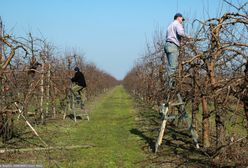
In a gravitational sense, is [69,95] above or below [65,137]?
above

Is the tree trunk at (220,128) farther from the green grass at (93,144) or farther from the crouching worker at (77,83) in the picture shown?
the crouching worker at (77,83)

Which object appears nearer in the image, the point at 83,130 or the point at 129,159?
the point at 129,159

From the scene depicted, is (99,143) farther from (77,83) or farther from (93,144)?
(77,83)

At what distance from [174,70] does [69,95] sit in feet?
24.8

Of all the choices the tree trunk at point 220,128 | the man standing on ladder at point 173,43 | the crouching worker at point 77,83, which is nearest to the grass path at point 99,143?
the tree trunk at point 220,128

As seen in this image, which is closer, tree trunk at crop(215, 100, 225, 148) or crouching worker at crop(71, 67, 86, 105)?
tree trunk at crop(215, 100, 225, 148)

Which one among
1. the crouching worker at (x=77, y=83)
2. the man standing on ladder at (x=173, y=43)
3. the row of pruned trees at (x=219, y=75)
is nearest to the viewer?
the row of pruned trees at (x=219, y=75)

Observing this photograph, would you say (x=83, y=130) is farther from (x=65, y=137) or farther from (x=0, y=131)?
(x=0, y=131)

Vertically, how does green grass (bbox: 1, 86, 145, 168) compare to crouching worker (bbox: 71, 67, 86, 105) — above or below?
below

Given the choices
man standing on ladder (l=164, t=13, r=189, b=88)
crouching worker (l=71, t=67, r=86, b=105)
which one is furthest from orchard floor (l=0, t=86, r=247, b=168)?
crouching worker (l=71, t=67, r=86, b=105)

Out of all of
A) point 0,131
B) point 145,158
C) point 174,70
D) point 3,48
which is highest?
point 3,48

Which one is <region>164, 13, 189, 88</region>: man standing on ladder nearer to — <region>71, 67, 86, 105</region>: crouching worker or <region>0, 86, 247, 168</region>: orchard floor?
<region>0, 86, 247, 168</region>: orchard floor

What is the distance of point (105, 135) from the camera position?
973 centimetres

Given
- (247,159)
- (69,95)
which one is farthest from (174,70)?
(69,95)
